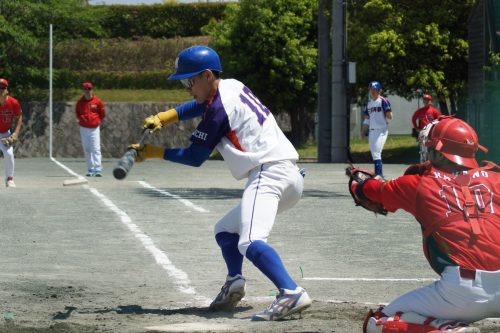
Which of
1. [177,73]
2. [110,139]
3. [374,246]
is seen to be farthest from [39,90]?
[177,73]

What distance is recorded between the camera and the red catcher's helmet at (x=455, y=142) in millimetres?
6305

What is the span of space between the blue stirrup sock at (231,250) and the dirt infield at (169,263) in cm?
31

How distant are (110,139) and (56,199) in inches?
987

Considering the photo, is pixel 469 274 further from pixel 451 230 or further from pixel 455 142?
pixel 455 142

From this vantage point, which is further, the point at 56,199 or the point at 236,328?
the point at 56,199

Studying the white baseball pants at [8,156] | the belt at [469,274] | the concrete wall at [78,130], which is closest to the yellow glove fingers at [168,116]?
the belt at [469,274]

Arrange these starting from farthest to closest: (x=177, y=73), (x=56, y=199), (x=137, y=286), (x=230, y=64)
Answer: (x=230, y=64) < (x=56, y=199) < (x=137, y=286) < (x=177, y=73)

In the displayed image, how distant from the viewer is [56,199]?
18.0 m

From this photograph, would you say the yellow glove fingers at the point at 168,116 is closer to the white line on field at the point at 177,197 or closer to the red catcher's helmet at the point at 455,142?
the red catcher's helmet at the point at 455,142

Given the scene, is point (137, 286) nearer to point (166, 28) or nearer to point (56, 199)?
point (56, 199)

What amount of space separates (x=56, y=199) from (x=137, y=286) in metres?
8.85

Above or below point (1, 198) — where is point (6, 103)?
above

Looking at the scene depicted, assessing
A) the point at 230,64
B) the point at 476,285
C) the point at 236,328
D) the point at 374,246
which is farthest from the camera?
the point at 230,64

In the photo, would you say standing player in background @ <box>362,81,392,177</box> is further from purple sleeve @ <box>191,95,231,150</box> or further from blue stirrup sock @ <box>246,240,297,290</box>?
blue stirrup sock @ <box>246,240,297,290</box>
